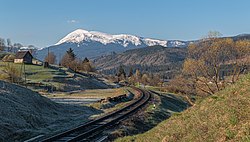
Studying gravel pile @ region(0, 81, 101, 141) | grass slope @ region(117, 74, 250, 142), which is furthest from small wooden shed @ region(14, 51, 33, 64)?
grass slope @ region(117, 74, 250, 142)

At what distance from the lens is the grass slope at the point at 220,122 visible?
33.7 feet

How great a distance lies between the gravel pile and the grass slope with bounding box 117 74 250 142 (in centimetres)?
1081

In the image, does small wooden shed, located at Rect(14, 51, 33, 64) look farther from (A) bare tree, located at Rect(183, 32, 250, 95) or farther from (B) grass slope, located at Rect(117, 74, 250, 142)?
(B) grass slope, located at Rect(117, 74, 250, 142)

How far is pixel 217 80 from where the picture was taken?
36188mm

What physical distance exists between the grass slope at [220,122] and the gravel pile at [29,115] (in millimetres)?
10809

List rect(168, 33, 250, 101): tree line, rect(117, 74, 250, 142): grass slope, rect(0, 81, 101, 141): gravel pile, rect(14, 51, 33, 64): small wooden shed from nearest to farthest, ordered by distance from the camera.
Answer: rect(117, 74, 250, 142): grass slope, rect(0, 81, 101, 141): gravel pile, rect(168, 33, 250, 101): tree line, rect(14, 51, 33, 64): small wooden shed

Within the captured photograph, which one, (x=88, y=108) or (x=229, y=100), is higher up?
(x=229, y=100)

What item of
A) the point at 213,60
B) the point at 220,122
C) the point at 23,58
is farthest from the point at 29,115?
the point at 23,58

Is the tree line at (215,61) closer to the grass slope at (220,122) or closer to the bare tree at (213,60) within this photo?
the bare tree at (213,60)

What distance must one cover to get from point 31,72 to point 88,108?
81.0m

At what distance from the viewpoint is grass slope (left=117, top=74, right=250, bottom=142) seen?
10.3 m

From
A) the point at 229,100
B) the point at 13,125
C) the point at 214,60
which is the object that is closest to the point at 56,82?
the point at 214,60

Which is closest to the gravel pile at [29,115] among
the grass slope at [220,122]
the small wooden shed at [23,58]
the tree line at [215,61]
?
the grass slope at [220,122]

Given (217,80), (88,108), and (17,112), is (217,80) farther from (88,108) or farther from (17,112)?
(17,112)
